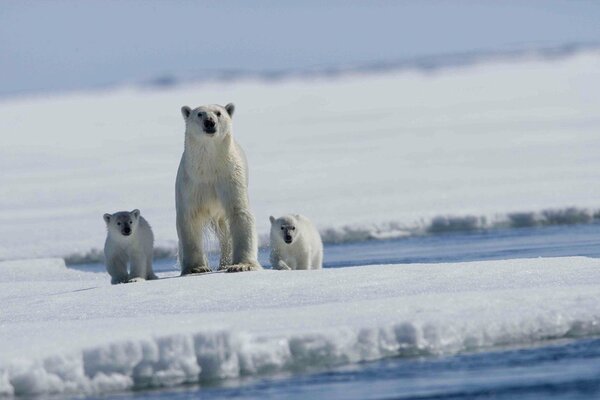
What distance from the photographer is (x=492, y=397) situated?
4555 millimetres

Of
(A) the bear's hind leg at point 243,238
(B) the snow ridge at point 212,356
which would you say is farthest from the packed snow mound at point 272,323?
(A) the bear's hind leg at point 243,238

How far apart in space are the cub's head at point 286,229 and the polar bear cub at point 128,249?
986mm

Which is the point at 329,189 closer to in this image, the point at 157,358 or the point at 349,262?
the point at 349,262

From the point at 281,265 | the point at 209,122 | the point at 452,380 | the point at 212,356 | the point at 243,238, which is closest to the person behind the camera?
the point at 452,380

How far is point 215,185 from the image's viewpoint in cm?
717

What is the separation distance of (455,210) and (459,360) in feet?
20.8

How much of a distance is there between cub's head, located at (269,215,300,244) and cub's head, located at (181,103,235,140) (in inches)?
42.8

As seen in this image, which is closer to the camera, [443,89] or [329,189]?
[329,189]

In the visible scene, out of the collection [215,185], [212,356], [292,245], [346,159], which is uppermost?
[346,159]

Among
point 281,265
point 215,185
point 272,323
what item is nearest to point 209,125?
point 215,185

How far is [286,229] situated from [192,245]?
0.93 metres

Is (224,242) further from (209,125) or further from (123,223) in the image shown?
(209,125)

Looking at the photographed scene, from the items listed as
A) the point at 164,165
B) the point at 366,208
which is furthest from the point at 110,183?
the point at 366,208

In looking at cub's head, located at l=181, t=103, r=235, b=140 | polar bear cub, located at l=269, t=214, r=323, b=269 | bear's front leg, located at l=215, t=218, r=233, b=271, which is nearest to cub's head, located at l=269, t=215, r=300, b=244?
polar bear cub, located at l=269, t=214, r=323, b=269
